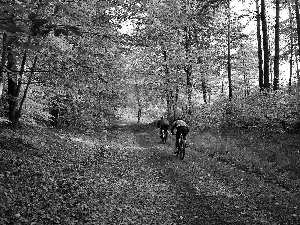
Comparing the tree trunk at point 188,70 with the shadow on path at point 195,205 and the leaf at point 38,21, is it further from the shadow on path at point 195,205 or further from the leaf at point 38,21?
the leaf at point 38,21

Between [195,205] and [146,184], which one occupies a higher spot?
[146,184]

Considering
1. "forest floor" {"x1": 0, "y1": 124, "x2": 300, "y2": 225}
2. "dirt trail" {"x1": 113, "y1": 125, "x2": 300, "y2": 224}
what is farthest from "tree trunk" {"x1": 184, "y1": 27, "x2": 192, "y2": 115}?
"dirt trail" {"x1": 113, "y1": 125, "x2": 300, "y2": 224}

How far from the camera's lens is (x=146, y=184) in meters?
10.6

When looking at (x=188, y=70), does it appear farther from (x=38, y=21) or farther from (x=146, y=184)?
(x=38, y=21)

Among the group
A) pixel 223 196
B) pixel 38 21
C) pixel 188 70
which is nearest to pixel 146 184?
pixel 223 196

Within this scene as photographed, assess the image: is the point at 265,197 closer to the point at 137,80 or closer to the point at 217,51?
the point at 217,51

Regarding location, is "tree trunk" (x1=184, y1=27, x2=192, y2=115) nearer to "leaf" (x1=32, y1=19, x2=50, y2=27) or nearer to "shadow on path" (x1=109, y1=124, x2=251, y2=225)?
"shadow on path" (x1=109, y1=124, x2=251, y2=225)

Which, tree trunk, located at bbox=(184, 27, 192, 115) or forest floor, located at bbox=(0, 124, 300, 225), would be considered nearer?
forest floor, located at bbox=(0, 124, 300, 225)

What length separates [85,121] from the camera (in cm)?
2306

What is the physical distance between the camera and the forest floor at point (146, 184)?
7.50m

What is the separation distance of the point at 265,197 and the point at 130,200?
416 cm

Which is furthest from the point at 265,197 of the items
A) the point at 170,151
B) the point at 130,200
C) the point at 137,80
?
the point at 137,80

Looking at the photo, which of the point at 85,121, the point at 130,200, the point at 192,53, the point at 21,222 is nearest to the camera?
the point at 21,222

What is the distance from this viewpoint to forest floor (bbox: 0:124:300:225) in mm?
7504
